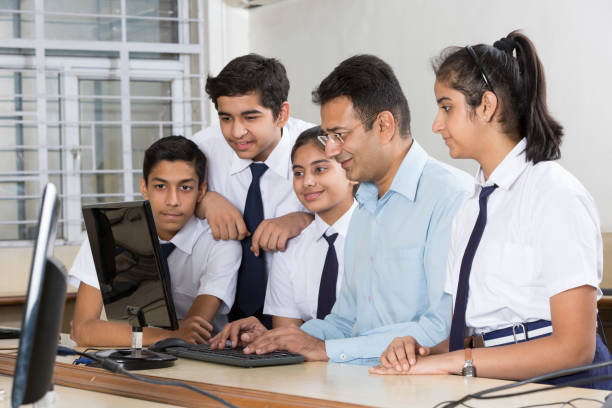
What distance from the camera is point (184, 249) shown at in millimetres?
2699

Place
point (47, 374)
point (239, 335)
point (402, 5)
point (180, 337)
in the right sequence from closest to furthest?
point (47, 374) → point (239, 335) → point (180, 337) → point (402, 5)

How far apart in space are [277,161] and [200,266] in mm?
Result: 472

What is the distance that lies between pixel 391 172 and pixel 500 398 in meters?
0.91

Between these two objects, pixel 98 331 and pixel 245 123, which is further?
pixel 245 123

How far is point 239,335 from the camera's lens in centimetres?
215

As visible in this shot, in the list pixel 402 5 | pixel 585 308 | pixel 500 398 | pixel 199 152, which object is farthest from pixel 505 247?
pixel 402 5

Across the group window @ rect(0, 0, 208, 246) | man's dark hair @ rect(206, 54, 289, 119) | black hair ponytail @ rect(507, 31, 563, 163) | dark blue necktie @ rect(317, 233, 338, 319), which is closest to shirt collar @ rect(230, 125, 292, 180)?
man's dark hair @ rect(206, 54, 289, 119)

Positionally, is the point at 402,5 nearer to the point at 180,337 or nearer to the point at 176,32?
the point at 176,32

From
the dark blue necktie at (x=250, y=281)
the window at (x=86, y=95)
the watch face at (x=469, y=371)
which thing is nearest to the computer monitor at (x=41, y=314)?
the watch face at (x=469, y=371)

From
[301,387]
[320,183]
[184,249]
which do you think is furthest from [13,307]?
[301,387]

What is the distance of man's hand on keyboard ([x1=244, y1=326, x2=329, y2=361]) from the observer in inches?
76.5

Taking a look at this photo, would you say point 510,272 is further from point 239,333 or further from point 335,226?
point 335,226

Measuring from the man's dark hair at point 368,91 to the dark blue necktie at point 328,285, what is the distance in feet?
1.74

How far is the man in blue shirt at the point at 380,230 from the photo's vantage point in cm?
195
